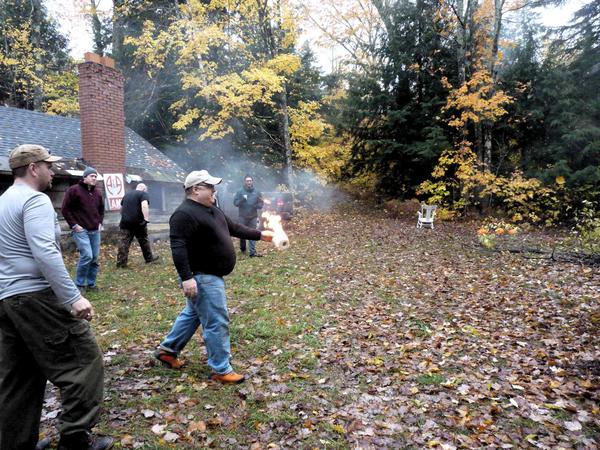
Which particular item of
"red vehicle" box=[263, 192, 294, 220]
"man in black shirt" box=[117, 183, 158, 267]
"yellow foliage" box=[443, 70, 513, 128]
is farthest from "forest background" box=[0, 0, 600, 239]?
"man in black shirt" box=[117, 183, 158, 267]

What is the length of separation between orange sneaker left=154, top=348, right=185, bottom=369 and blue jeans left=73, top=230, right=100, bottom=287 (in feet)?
11.9

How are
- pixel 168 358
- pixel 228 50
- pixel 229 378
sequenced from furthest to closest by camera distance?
1. pixel 228 50
2. pixel 168 358
3. pixel 229 378

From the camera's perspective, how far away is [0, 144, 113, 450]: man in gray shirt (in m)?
2.67

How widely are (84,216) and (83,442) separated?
17.0 ft

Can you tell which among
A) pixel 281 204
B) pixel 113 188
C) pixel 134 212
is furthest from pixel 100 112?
pixel 281 204

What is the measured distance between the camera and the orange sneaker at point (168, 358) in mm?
4457

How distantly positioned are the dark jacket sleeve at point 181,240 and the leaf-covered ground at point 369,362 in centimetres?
132

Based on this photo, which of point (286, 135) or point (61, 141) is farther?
point (286, 135)

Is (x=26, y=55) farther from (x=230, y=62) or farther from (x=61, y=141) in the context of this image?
(x=61, y=141)

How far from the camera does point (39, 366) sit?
9.35 ft

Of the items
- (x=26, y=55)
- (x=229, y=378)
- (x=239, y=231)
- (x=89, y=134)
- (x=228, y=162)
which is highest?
(x=26, y=55)

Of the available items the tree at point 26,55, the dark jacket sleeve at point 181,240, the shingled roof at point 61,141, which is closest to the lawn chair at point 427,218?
the shingled roof at point 61,141

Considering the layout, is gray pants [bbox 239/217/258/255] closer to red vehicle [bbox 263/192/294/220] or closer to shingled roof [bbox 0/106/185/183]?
shingled roof [bbox 0/106/185/183]

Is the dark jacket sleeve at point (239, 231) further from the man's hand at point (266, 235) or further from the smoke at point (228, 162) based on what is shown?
the smoke at point (228, 162)
